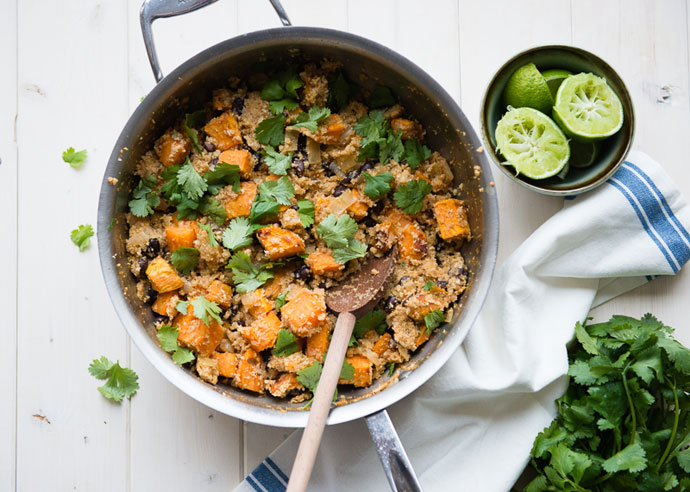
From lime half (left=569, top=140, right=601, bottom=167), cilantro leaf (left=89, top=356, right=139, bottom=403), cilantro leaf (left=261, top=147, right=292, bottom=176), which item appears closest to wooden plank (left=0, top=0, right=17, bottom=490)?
cilantro leaf (left=89, top=356, right=139, bottom=403)

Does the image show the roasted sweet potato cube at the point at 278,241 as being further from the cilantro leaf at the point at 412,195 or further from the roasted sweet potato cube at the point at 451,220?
the roasted sweet potato cube at the point at 451,220

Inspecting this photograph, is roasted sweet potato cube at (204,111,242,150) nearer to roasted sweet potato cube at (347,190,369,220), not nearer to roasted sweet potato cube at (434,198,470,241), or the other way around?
roasted sweet potato cube at (347,190,369,220)

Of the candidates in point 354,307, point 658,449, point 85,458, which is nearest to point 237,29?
point 354,307

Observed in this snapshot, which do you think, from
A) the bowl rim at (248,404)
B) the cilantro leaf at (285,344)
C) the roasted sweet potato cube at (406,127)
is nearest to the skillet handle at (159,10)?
the bowl rim at (248,404)

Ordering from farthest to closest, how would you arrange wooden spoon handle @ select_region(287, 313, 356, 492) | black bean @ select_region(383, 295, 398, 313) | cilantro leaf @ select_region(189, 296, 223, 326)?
black bean @ select_region(383, 295, 398, 313)
cilantro leaf @ select_region(189, 296, 223, 326)
wooden spoon handle @ select_region(287, 313, 356, 492)

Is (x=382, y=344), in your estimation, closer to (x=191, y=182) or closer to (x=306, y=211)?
(x=306, y=211)

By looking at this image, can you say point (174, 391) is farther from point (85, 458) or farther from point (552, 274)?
point (552, 274)

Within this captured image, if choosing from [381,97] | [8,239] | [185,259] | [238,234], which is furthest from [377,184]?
[8,239]
